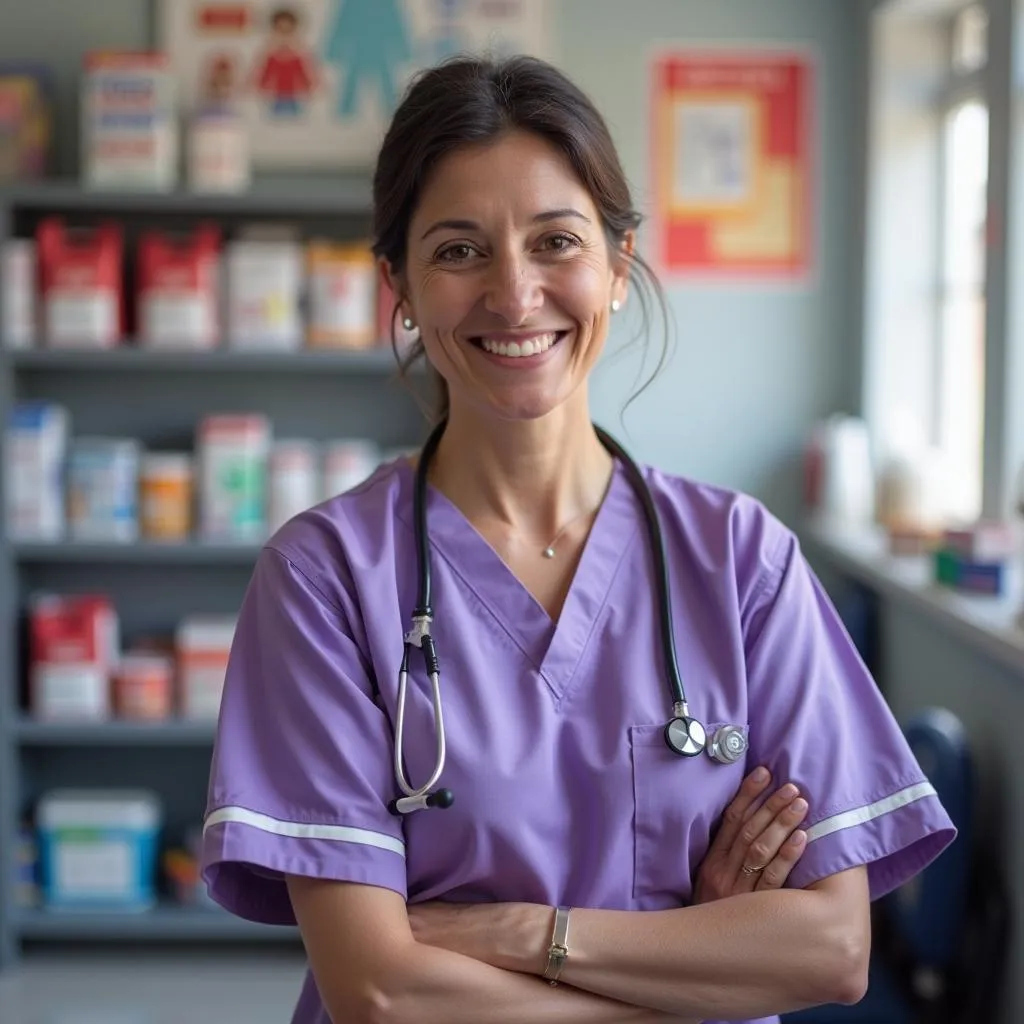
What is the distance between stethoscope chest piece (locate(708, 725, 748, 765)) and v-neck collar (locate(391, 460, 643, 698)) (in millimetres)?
152

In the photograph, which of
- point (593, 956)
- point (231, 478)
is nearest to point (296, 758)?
point (593, 956)

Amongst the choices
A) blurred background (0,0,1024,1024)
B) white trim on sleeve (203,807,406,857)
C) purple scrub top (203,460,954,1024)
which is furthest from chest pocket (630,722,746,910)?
blurred background (0,0,1024,1024)

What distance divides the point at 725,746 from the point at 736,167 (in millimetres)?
2806

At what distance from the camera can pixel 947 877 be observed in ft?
8.00

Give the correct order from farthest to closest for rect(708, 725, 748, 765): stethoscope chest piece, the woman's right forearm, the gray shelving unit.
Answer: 1. the gray shelving unit
2. rect(708, 725, 748, 765): stethoscope chest piece
3. the woman's right forearm

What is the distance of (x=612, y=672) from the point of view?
1459 mm

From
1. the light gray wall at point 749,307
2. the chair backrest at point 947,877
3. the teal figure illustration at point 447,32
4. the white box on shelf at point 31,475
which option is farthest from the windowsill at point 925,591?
the white box on shelf at point 31,475

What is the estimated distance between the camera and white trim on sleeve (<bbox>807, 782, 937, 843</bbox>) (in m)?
1.43

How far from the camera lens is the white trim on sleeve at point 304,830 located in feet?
4.45

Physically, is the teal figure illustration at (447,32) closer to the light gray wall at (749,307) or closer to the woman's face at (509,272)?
the light gray wall at (749,307)

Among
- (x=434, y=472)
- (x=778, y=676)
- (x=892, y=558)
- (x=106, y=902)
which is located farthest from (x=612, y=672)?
(x=106, y=902)

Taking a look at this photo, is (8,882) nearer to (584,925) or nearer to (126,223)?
(126,223)

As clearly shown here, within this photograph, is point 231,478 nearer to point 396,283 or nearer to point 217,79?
point 217,79

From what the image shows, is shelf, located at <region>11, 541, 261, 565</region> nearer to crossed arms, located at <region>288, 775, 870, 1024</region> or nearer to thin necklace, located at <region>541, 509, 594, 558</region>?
thin necklace, located at <region>541, 509, 594, 558</region>
